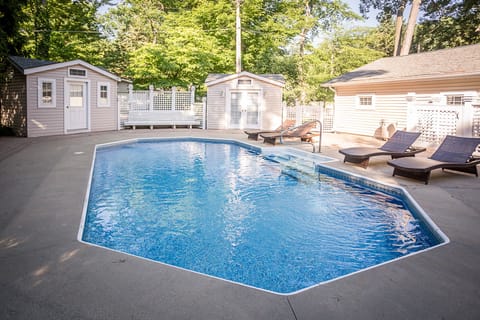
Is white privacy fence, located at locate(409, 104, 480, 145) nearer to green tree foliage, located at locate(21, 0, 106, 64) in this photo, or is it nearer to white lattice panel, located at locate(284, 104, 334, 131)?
white lattice panel, located at locate(284, 104, 334, 131)

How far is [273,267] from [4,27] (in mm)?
14926

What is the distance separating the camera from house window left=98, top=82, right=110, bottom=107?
50.2ft

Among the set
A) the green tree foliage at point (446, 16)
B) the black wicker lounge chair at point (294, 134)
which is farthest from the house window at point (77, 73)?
the green tree foliage at point (446, 16)

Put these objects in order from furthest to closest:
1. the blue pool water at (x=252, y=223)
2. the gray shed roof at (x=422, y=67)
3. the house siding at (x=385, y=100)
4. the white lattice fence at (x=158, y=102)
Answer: the white lattice fence at (x=158, y=102) < the house siding at (x=385, y=100) < the gray shed roof at (x=422, y=67) < the blue pool water at (x=252, y=223)

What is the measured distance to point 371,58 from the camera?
91.0ft

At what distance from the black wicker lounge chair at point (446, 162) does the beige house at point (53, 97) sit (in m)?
11.7

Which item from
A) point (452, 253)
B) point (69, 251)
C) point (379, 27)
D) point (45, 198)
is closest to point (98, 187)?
point (45, 198)

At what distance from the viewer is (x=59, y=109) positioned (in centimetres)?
1377

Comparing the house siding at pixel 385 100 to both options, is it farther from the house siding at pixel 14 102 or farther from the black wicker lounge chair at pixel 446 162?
the house siding at pixel 14 102

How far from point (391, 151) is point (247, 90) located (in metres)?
9.73

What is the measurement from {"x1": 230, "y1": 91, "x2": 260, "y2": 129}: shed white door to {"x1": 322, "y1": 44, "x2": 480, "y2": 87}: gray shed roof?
3.58m

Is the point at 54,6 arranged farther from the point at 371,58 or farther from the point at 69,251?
the point at 69,251

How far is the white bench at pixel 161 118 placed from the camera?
1694 cm

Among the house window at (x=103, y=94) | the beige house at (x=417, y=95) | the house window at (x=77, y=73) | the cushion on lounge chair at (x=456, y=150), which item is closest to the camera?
the cushion on lounge chair at (x=456, y=150)
